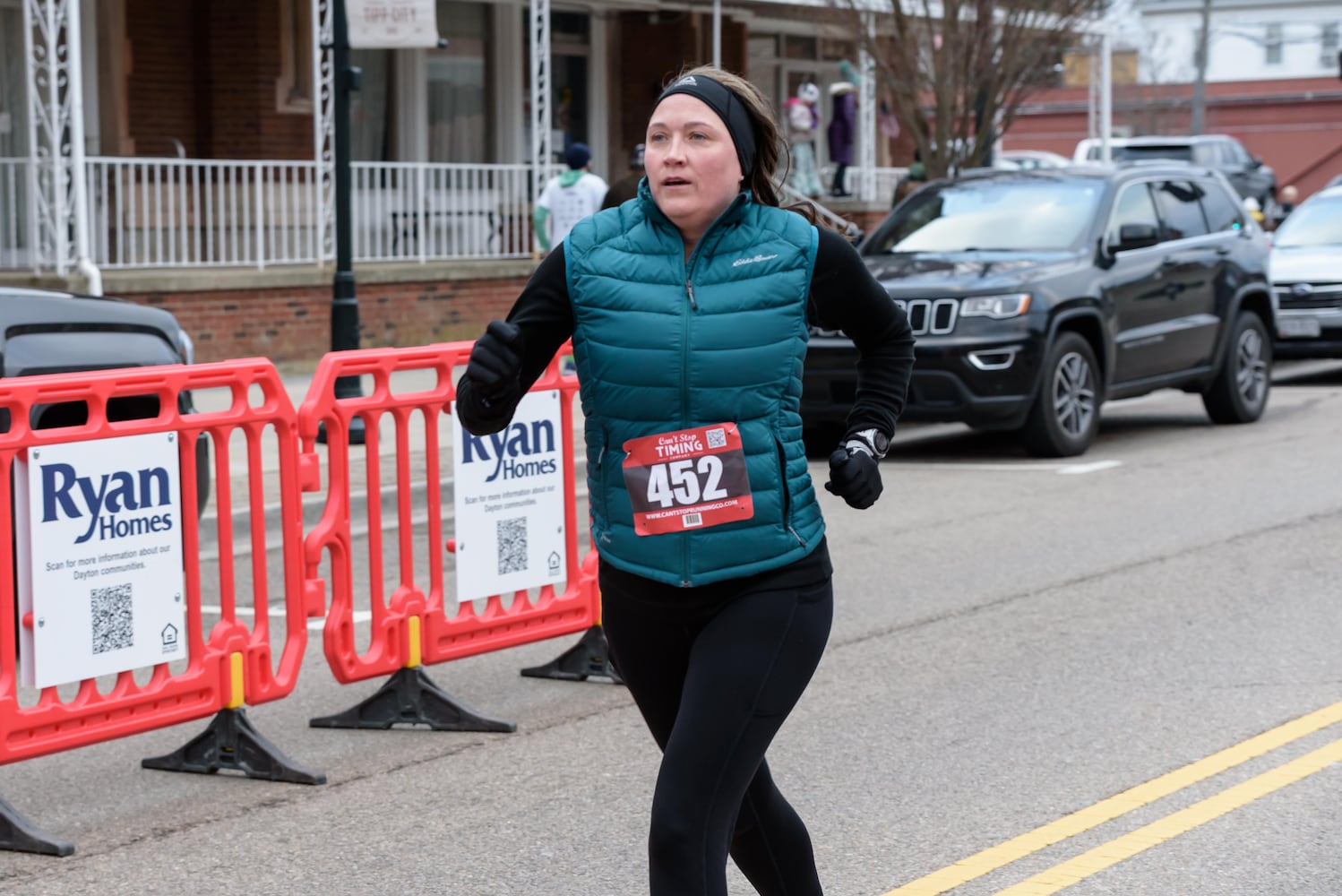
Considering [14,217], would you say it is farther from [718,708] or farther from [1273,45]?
[1273,45]

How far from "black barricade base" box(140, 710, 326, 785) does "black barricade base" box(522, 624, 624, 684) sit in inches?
58.4

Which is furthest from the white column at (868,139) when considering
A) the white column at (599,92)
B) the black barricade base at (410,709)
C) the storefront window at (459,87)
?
the black barricade base at (410,709)

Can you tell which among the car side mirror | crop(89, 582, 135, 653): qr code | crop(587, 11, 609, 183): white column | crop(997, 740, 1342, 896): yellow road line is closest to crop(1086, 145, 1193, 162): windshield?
crop(587, 11, 609, 183): white column

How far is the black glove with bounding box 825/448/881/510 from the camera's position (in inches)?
147

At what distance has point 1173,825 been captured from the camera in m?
5.42

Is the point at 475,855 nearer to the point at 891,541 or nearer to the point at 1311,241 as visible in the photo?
the point at 891,541

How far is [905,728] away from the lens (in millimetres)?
6562

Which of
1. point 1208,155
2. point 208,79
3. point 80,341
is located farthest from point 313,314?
point 1208,155

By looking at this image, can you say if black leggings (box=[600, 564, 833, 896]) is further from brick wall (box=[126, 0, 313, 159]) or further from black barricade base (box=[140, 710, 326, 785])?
brick wall (box=[126, 0, 313, 159])

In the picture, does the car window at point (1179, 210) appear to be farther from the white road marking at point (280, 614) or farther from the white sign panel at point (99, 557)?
the white sign panel at point (99, 557)

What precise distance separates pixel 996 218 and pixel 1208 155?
24120 millimetres

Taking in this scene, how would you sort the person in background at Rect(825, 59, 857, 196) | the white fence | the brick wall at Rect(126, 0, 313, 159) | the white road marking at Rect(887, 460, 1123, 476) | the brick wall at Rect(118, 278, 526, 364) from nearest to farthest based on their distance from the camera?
the white road marking at Rect(887, 460, 1123, 476) < the brick wall at Rect(118, 278, 526, 364) < the white fence < the brick wall at Rect(126, 0, 313, 159) < the person in background at Rect(825, 59, 857, 196)

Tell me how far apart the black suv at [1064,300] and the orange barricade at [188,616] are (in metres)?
6.66

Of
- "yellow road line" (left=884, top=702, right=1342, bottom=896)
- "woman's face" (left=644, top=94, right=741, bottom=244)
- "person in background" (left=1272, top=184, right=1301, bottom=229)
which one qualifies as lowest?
"yellow road line" (left=884, top=702, right=1342, bottom=896)
